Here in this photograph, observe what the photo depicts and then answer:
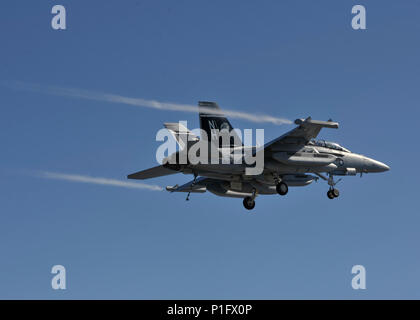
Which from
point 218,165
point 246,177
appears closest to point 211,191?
point 246,177

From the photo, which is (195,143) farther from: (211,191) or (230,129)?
(211,191)

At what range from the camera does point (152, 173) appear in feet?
114

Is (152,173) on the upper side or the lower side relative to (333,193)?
upper

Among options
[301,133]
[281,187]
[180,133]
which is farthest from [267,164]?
[180,133]

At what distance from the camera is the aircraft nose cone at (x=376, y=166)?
125ft

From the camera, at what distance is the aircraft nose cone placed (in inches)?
1496

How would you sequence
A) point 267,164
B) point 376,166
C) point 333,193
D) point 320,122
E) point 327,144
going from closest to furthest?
point 320,122
point 267,164
point 327,144
point 333,193
point 376,166

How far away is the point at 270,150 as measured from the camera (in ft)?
109

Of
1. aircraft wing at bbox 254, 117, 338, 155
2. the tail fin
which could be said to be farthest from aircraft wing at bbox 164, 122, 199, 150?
aircraft wing at bbox 254, 117, 338, 155

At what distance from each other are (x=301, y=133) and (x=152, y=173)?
8.31 metres

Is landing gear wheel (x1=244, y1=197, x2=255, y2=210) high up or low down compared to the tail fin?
down

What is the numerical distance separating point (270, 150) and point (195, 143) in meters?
4.83

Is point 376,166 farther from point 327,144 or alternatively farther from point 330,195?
point 327,144

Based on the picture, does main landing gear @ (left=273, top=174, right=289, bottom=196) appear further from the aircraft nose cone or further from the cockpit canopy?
the aircraft nose cone
